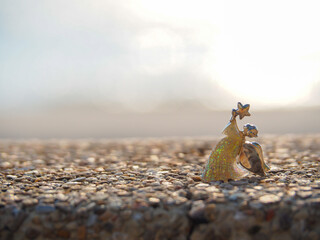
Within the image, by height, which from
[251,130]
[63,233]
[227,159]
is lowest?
[63,233]

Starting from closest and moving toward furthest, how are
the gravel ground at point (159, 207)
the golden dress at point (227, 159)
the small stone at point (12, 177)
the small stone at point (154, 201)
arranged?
the gravel ground at point (159, 207)
the small stone at point (154, 201)
the golden dress at point (227, 159)
the small stone at point (12, 177)

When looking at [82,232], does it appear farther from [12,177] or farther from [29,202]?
[12,177]

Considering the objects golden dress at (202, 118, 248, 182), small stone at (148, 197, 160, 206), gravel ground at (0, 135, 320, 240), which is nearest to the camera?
gravel ground at (0, 135, 320, 240)

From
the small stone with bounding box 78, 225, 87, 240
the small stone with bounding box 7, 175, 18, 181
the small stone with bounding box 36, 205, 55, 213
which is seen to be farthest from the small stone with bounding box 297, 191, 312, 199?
the small stone with bounding box 7, 175, 18, 181

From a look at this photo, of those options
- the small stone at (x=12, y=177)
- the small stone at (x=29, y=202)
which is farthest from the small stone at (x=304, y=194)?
the small stone at (x=12, y=177)

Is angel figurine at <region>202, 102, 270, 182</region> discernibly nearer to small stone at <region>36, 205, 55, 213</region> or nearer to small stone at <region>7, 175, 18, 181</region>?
small stone at <region>36, 205, 55, 213</region>

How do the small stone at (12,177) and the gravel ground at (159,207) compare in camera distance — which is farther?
the small stone at (12,177)

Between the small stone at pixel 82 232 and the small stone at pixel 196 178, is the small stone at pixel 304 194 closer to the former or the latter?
the small stone at pixel 196 178

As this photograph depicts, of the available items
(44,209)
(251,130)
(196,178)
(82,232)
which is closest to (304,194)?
(251,130)

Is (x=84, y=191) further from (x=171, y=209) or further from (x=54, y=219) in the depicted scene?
(x=171, y=209)
